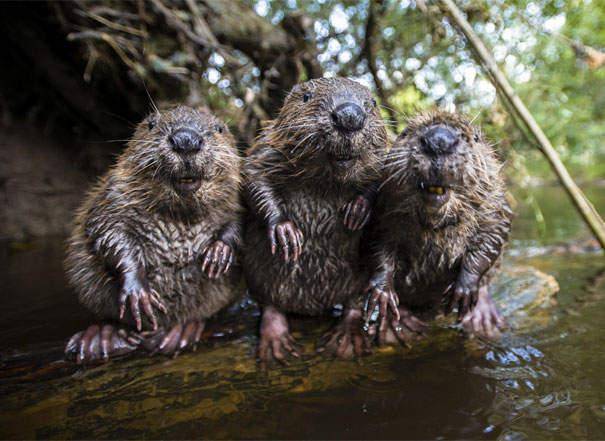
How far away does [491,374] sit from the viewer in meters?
2.36

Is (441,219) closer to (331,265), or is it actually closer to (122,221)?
(331,265)

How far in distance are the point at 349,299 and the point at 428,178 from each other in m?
1.07

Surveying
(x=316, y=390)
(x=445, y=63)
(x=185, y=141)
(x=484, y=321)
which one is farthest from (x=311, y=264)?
(x=445, y=63)

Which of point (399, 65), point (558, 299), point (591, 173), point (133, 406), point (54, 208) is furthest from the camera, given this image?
point (591, 173)

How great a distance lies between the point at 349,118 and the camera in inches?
87.5

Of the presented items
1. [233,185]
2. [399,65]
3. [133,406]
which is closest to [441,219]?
[233,185]

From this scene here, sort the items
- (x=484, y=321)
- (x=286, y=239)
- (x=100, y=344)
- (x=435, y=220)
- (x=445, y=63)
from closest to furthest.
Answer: (x=435, y=220) < (x=286, y=239) < (x=100, y=344) < (x=484, y=321) < (x=445, y=63)

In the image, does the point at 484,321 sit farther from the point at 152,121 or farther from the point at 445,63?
Result: the point at 445,63

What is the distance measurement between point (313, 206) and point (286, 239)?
310mm

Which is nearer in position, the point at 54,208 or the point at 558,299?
the point at 558,299

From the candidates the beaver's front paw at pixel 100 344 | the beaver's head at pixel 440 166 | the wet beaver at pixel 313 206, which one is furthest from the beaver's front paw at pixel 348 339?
the beaver's front paw at pixel 100 344

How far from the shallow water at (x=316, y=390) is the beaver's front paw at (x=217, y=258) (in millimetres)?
472

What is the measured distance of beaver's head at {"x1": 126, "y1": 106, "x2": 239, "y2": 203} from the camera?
2383 mm

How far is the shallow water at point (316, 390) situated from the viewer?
1872 millimetres
